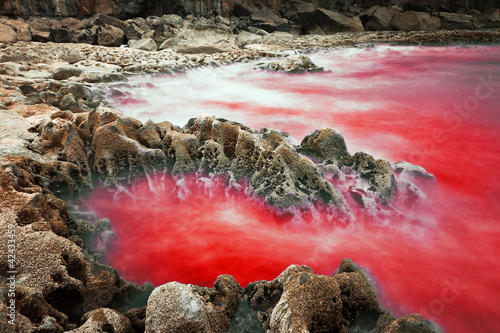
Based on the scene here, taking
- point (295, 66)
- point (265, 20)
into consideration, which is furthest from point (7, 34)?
point (265, 20)

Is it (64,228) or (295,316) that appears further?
(64,228)

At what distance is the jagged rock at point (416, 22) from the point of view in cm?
1603

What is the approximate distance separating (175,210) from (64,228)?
0.93m

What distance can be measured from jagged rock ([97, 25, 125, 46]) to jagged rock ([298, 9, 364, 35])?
1037cm

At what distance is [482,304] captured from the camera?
193 cm

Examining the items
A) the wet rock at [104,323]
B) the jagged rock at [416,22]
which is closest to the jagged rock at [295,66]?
the wet rock at [104,323]

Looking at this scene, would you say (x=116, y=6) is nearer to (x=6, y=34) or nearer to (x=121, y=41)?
(x=121, y=41)

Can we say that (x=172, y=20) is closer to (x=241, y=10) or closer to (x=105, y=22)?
(x=105, y=22)

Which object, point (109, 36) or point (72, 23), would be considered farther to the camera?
point (72, 23)

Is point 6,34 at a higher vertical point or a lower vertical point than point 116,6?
lower

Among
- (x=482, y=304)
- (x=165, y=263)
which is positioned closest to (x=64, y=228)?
(x=165, y=263)

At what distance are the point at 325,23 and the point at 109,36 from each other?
1139 centimetres

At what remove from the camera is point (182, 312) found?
1.45m

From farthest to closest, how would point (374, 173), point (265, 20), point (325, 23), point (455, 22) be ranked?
point (265, 20)
point (325, 23)
point (455, 22)
point (374, 173)
